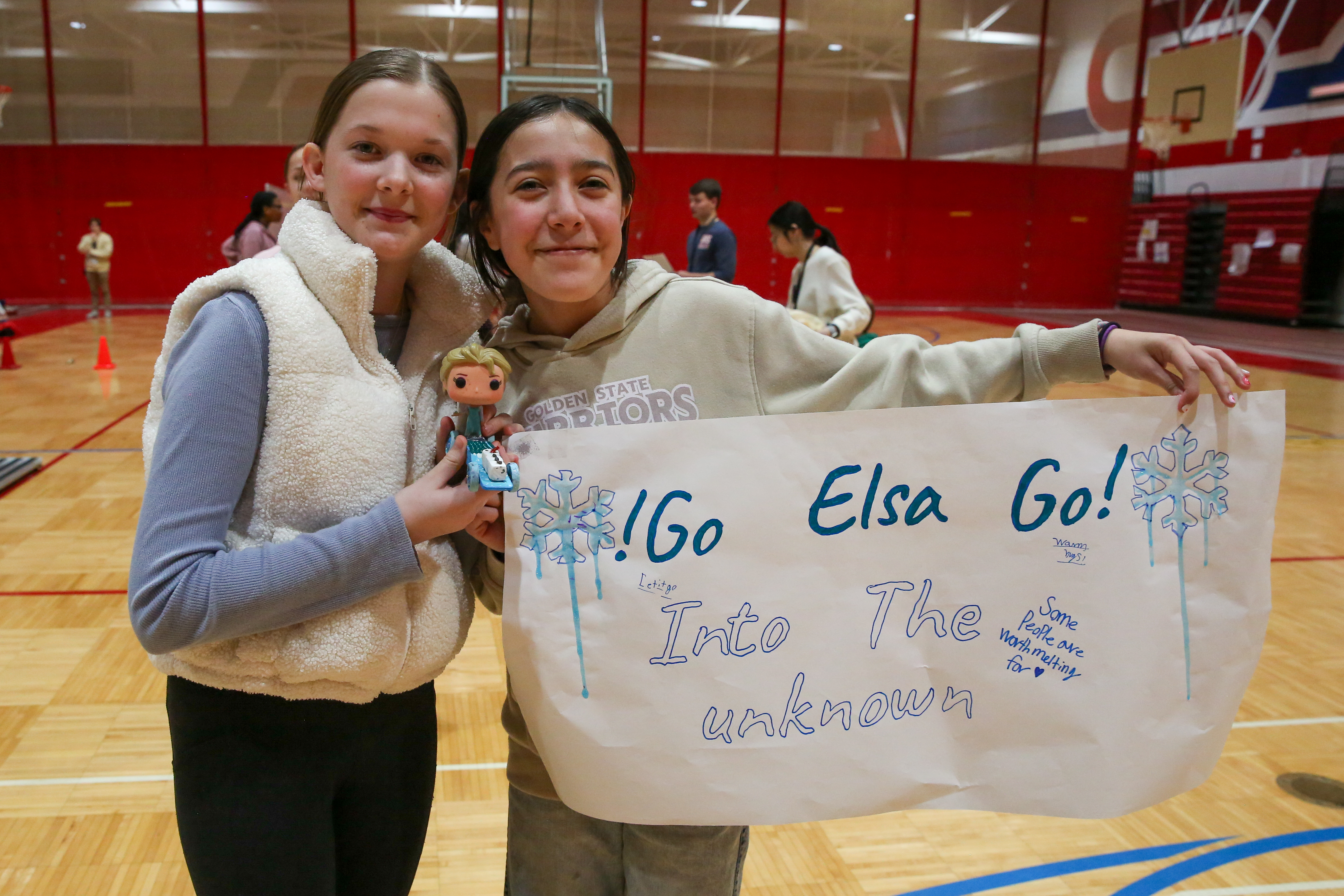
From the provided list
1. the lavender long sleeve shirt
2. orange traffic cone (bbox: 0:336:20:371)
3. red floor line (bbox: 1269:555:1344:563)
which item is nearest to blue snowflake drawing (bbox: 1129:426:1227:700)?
the lavender long sleeve shirt

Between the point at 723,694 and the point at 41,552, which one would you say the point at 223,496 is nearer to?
the point at 723,694

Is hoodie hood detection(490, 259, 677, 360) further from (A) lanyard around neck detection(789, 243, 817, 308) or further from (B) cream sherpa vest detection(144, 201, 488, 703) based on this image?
(A) lanyard around neck detection(789, 243, 817, 308)

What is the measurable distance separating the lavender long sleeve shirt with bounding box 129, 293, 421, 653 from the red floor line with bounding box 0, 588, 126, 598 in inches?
112

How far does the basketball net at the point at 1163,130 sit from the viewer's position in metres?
12.5

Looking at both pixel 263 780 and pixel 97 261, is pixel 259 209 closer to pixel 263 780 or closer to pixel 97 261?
pixel 263 780

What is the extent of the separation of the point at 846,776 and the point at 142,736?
2.08 m

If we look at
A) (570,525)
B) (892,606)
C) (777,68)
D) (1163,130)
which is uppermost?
(777,68)

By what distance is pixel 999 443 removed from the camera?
1.23m

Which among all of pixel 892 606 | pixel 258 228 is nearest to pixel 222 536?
pixel 892 606

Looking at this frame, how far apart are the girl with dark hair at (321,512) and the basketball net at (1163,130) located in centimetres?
1373

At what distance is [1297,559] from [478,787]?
3.50 meters

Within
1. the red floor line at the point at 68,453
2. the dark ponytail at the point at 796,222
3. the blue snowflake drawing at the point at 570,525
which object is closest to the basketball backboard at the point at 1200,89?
the dark ponytail at the point at 796,222

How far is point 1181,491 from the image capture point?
127cm

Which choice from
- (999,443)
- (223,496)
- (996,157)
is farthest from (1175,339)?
(996,157)
